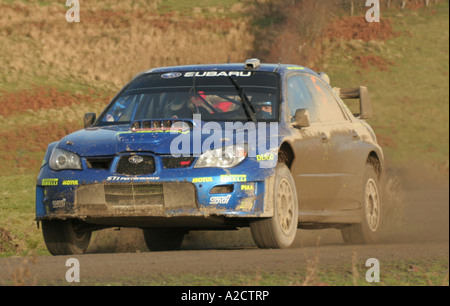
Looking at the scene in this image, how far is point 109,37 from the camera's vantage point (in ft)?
156

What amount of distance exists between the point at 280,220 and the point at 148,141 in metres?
1.27

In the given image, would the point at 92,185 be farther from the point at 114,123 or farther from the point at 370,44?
the point at 370,44

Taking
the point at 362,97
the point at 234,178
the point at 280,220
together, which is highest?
the point at 362,97

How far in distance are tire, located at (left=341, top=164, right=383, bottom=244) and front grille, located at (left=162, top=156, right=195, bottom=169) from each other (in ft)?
9.80

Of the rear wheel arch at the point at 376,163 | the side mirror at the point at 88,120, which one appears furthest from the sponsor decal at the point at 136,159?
A: the rear wheel arch at the point at 376,163

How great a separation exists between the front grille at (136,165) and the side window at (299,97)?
1.75 metres

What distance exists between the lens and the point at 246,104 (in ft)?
30.4

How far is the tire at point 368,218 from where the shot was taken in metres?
10.7

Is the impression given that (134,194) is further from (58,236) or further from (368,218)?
(368,218)

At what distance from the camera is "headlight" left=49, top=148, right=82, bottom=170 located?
27.8 ft

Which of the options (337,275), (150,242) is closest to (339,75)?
(150,242)

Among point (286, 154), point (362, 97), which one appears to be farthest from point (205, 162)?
point (362, 97)
